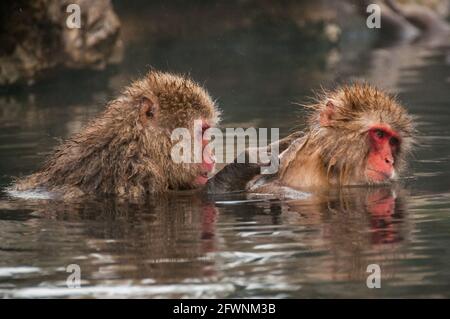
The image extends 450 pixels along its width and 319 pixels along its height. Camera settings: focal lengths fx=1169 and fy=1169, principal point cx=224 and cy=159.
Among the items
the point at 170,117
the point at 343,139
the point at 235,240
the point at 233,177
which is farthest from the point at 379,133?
the point at 235,240

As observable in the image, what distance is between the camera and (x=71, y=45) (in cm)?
1834

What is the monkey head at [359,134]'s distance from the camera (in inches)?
329

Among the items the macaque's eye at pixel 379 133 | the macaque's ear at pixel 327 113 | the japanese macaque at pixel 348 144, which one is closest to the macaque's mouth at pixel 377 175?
the japanese macaque at pixel 348 144

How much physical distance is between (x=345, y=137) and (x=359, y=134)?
4.0 inches

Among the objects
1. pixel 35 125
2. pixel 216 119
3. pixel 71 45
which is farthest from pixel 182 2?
pixel 216 119

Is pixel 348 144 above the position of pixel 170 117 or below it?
below

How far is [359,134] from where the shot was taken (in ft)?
27.5

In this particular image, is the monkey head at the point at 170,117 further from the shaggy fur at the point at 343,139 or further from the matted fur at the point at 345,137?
the matted fur at the point at 345,137

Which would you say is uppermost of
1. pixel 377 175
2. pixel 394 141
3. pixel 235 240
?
pixel 394 141

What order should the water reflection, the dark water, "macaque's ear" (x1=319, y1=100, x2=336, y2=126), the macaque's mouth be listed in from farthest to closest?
1. "macaque's ear" (x1=319, y1=100, x2=336, y2=126)
2. the macaque's mouth
3. the water reflection
4. the dark water

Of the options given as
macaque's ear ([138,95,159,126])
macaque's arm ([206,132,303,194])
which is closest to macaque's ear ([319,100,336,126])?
macaque's arm ([206,132,303,194])

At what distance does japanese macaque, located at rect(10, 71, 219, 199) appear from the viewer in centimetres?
806

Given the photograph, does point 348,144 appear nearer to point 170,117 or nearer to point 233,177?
point 233,177

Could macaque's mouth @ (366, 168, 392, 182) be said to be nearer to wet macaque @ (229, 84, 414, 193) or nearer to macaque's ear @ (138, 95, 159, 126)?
wet macaque @ (229, 84, 414, 193)
